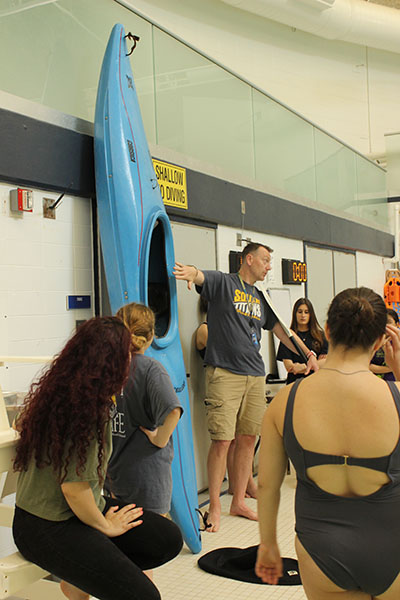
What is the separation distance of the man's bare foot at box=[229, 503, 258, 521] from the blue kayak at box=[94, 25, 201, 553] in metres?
0.50

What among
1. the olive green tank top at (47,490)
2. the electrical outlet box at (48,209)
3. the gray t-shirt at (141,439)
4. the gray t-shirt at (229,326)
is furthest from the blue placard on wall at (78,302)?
the olive green tank top at (47,490)

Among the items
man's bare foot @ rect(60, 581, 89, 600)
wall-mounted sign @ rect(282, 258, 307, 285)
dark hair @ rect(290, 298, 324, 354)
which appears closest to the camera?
man's bare foot @ rect(60, 581, 89, 600)

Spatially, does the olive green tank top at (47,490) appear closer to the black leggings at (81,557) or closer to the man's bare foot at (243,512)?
the black leggings at (81,557)

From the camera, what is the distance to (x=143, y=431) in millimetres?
2465

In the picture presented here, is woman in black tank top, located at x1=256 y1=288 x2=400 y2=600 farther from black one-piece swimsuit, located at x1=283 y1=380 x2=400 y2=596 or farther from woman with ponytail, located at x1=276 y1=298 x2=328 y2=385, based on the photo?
woman with ponytail, located at x1=276 y1=298 x2=328 y2=385

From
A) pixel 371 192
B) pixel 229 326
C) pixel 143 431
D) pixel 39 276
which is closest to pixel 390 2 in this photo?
pixel 371 192

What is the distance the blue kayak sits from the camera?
3.26 meters

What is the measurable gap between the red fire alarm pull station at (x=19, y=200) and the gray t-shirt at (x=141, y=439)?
3.32ft

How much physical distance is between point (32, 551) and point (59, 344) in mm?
1466

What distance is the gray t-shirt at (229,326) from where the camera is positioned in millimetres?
3947

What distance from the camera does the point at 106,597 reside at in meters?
1.83

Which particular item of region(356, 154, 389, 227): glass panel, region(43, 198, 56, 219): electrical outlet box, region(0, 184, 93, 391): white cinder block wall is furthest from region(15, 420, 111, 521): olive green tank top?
region(356, 154, 389, 227): glass panel

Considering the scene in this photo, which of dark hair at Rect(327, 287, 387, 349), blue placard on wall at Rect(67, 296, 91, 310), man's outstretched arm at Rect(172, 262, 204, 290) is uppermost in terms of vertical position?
man's outstretched arm at Rect(172, 262, 204, 290)

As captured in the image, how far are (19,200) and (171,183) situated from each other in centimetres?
129
